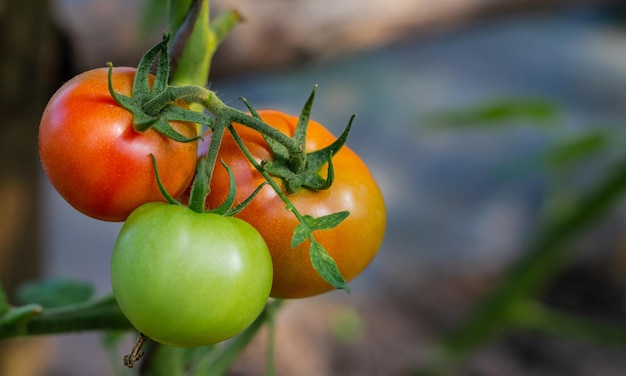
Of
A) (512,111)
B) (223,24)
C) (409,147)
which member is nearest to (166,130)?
(223,24)

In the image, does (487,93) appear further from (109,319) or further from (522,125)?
(109,319)

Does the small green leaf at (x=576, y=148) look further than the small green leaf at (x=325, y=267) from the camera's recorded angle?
Yes

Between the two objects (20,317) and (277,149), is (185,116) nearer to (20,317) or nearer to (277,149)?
(277,149)

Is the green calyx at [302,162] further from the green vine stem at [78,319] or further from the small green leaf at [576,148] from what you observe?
the small green leaf at [576,148]

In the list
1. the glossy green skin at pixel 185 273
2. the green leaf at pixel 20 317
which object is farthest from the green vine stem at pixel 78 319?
the glossy green skin at pixel 185 273

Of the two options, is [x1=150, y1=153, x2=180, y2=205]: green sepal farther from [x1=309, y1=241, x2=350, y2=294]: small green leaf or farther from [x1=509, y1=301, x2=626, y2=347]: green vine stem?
[x1=509, y1=301, x2=626, y2=347]: green vine stem

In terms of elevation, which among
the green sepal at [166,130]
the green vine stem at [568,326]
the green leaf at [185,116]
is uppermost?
the green leaf at [185,116]

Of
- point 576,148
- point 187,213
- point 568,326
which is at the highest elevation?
point 576,148
